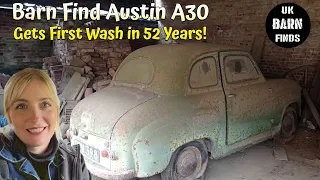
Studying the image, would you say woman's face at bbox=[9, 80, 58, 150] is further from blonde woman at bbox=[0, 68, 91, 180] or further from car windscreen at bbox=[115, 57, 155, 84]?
car windscreen at bbox=[115, 57, 155, 84]

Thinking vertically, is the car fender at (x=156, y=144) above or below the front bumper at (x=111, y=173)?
above

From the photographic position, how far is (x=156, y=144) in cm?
303

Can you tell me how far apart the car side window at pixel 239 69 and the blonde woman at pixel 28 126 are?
9.74 ft

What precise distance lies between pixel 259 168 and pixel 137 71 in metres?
2.21

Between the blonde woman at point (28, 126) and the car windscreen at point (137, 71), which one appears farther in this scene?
the car windscreen at point (137, 71)

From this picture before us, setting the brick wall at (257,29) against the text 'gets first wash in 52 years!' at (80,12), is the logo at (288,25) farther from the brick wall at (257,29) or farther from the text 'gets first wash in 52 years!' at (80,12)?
the text 'gets first wash in 52 years!' at (80,12)

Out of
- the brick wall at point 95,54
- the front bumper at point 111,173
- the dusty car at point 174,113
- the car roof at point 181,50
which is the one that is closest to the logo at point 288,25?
the dusty car at point 174,113

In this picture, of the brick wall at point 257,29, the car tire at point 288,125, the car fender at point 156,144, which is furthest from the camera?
the brick wall at point 257,29

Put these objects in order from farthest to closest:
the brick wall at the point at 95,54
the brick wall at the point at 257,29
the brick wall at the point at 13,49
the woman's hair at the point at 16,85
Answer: the brick wall at the point at 13,49 → the brick wall at the point at 95,54 → the brick wall at the point at 257,29 → the woman's hair at the point at 16,85

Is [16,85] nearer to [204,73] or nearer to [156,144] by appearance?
[156,144]

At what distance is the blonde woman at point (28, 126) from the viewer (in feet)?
4.38

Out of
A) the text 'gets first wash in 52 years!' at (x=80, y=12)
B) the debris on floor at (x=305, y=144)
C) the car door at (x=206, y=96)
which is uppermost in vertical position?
the text 'gets first wash in 52 years!' at (x=80, y=12)

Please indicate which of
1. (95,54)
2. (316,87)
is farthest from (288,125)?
(95,54)

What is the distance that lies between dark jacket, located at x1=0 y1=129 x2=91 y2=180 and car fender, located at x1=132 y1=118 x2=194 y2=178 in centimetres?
131
